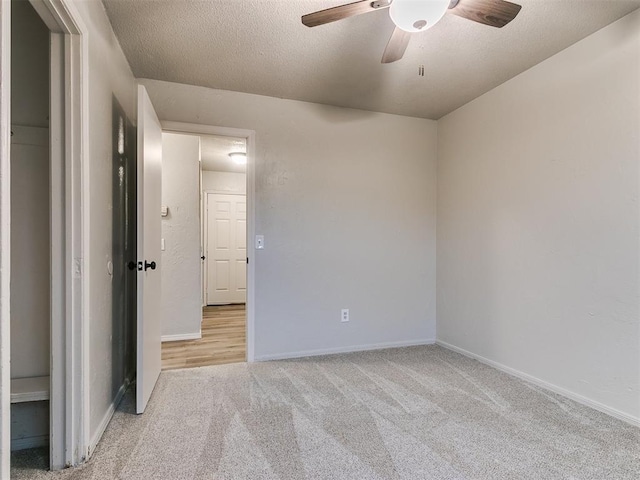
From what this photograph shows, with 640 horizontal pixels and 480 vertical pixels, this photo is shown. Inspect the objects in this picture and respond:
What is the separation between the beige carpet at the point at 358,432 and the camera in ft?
4.48

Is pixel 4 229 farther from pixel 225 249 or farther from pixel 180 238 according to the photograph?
pixel 225 249

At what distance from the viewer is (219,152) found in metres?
4.34

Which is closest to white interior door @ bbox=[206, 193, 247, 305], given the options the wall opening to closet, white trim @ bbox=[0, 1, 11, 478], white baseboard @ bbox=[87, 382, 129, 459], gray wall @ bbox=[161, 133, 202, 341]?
gray wall @ bbox=[161, 133, 202, 341]

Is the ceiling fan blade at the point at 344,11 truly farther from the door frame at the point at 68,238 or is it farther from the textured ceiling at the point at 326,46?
the door frame at the point at 68,238

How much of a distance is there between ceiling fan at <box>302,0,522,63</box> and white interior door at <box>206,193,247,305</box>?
4.22m

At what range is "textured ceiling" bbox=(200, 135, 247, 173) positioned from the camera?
3.85m

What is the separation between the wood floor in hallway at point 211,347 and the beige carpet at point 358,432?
33 cm

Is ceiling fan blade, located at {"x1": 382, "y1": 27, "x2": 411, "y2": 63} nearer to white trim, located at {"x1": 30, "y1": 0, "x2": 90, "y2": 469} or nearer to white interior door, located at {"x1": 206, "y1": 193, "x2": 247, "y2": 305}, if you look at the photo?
white trim, located at {"x1": 30, "y1": 0, "x2": 90, "y2": 469}

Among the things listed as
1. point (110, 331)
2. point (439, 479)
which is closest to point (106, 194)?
point (110, 331)

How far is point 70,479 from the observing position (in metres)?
1.31

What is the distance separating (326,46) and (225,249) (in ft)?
13.7


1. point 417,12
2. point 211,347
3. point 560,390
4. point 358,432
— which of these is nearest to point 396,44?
point 417,12

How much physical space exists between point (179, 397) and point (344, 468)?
121cm

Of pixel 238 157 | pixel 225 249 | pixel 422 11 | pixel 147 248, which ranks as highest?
pixel 238 157
